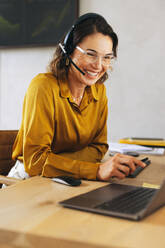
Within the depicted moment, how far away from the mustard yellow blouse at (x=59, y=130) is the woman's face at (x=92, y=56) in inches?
4.3

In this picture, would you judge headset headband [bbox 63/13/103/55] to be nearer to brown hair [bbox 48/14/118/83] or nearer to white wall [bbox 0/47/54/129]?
brown hair [bbox 48/14/118/83]

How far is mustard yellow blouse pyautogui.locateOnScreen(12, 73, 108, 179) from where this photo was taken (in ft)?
3.61

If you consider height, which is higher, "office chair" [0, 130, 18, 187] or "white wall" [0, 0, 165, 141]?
"white wall" [0, 0, 165, 141]

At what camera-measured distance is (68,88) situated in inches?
53.2

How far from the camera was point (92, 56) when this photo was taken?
4.27ft

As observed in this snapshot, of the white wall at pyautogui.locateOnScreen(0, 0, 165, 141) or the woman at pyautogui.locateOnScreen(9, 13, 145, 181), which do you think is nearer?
the woman at pyautogui.locateOnScreen(9, 13, 145, 181)

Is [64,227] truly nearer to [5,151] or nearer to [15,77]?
[5,151]

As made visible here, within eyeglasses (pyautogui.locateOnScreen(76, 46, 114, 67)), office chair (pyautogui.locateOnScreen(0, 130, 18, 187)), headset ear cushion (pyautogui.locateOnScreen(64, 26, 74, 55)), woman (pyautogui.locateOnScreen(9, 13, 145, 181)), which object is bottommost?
office chair (pyautogui.locateOnScreen(0, 130, 18, 187))

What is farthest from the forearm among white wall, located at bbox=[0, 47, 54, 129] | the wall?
white wall, located at bbox=[0, 47, 54, 129]

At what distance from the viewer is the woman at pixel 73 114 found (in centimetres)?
109

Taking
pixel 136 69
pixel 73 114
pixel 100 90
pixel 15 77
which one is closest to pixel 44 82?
pixel 73 114

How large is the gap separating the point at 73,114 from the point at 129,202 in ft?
2.17

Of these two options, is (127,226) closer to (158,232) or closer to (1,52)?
(158,232)

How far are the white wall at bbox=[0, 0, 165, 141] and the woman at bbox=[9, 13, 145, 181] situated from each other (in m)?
0.93
